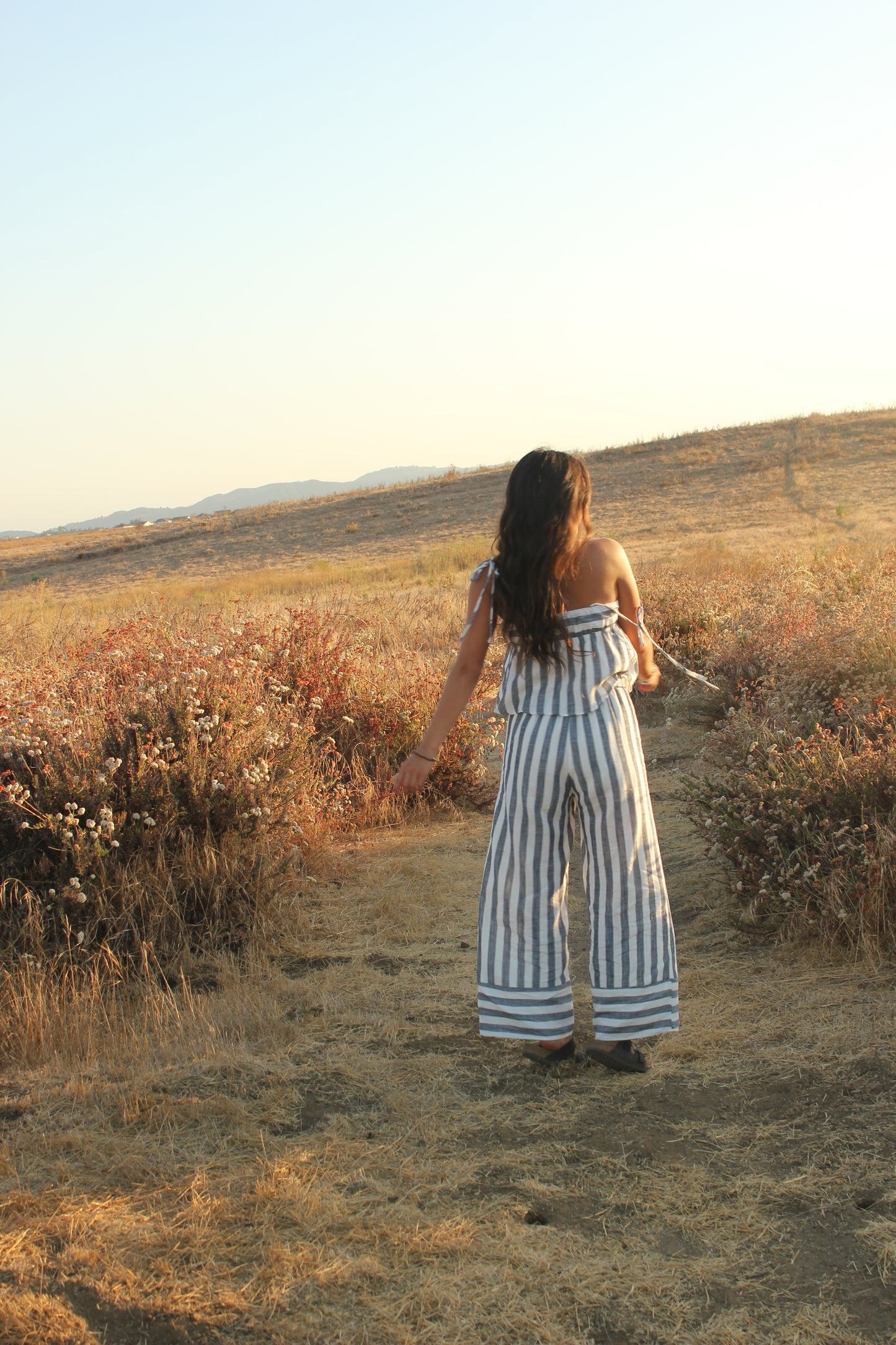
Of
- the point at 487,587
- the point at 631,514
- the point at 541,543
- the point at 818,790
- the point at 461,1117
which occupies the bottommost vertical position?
the point at 461,1117

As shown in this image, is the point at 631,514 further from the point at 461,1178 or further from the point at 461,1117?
the point at 461,1178

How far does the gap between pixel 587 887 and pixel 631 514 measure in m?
23.6

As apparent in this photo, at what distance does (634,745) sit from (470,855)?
2.49 meters

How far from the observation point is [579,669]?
9.59ft

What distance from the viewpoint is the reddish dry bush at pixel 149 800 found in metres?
3.89

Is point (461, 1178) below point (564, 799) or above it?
below

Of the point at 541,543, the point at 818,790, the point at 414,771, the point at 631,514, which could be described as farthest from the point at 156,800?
the point at 631,514

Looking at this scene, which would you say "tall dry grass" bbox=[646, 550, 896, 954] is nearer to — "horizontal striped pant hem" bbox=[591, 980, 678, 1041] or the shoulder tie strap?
"horizontal striped pant hem" bbox=[591, 980, 678, 1041]

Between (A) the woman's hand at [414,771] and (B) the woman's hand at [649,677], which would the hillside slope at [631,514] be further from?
(A) the woman's hand at [414,771]

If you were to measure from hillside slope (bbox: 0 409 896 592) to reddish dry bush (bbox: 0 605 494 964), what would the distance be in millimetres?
11667

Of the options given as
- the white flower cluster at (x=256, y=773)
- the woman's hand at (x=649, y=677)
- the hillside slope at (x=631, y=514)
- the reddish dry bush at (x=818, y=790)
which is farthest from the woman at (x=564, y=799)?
the hillside slope at (x=631, y=514)

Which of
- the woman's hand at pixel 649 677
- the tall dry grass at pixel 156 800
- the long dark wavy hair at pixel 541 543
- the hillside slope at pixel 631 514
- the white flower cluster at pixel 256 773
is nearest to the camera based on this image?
the long dark wavy hair at pixel 541 543

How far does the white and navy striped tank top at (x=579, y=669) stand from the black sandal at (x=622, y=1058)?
1.00 metres

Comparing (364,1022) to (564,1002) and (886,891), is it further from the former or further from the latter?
(886,891)
